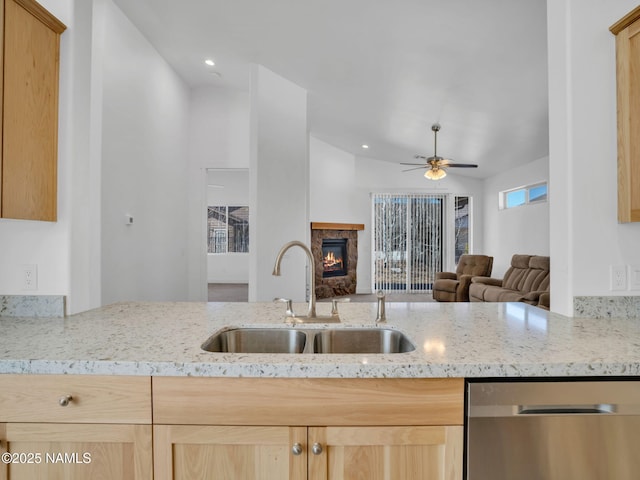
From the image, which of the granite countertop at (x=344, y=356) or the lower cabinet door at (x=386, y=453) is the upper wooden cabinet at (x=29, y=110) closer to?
the granite countertop at (x=344, y=356)

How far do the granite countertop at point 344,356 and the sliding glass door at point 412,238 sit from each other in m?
6.56

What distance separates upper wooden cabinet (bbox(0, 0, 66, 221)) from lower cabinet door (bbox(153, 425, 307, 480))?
38.7 inches

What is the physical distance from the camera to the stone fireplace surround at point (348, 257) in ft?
23.4

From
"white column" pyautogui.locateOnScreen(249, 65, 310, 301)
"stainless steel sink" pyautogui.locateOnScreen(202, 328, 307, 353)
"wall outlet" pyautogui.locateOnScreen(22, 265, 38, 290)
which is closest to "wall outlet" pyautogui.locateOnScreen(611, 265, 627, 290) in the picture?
"stainless steel sink" pyautogui.locateOnScreen(202, 328, 307, 353)

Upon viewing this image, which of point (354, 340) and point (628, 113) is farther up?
point (628, 113)

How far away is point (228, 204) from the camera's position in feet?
32.3

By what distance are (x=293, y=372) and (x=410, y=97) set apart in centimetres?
410

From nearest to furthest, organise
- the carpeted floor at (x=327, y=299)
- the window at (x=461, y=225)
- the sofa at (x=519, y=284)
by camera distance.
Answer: the sofa at (x=519, y=284) → the carpeted floor at (x=327, y=299) → the window at (x=461, y=225)

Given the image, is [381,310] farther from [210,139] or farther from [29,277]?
[210,139]

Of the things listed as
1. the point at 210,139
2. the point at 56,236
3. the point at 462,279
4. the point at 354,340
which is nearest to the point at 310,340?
the point at 354,340

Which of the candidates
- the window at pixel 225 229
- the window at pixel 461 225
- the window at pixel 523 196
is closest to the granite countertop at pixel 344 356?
the window at pixel 523 196

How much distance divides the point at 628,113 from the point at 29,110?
7.33ft

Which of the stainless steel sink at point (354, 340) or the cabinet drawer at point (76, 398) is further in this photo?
the stainless steel sink at point (354, 340)

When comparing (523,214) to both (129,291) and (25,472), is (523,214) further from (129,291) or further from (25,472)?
(25,472)
